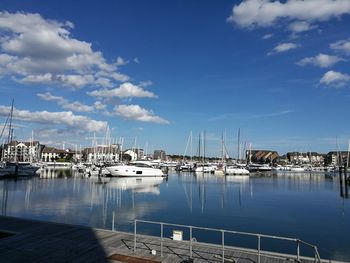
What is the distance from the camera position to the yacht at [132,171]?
95438mm

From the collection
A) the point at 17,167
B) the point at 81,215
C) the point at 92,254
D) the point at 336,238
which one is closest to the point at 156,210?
the point at 81,215

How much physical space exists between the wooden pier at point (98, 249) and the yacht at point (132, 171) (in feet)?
249

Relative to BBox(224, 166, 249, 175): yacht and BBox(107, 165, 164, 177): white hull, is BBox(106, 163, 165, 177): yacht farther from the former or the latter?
BBox(224, 166, 249, 175): yacht

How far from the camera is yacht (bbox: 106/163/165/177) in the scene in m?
95.4

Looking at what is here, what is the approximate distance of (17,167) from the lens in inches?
3561

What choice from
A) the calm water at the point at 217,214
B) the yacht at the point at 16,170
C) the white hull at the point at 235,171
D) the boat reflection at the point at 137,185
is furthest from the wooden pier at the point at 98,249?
the white hull at the point at 235,171

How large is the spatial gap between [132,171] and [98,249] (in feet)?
266

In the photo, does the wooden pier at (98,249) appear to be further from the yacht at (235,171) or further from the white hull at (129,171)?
the yacht at (235,171)

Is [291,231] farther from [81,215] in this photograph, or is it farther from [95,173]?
[95,173]

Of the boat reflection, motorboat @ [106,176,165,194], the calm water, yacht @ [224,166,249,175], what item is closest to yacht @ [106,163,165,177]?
motorboat @ [106,176,165,194]

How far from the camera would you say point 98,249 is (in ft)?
52.1

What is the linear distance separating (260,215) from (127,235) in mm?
23472

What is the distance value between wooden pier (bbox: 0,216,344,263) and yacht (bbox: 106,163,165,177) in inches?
2993

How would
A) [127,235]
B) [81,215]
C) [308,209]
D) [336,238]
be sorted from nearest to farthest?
[127,235] → [336,238] → [81,215] → [308,209]
